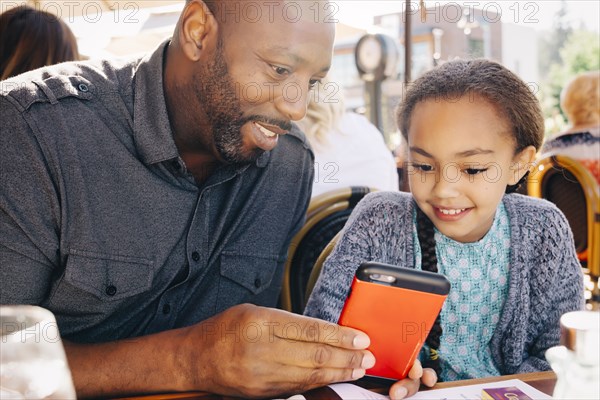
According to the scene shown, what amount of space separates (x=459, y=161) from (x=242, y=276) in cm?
70

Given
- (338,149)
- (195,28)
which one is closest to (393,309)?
(195,28)

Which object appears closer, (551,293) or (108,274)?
(108,274)

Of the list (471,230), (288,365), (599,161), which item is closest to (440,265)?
(471,230)

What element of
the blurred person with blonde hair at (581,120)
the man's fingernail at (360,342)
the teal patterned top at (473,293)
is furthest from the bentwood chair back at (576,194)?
the man's fingernail at (360,342)

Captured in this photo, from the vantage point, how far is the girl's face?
147cm

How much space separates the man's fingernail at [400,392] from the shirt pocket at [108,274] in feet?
2.44

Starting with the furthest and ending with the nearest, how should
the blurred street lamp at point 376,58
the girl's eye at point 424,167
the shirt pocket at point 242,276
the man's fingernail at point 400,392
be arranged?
the blurred street lamp at point 376,58 < the shirt pocket at point 242,276 < the girl's eye at point 424,167 < the man's fingernail at point 400,392

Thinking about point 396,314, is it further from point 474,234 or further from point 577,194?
point 577,194

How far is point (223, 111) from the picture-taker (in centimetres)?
155

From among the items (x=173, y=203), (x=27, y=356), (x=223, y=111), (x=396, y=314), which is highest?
Result: (x=223, y=111)

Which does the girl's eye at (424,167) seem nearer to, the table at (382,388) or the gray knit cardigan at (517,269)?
the gray knit cardigan at (517,269)

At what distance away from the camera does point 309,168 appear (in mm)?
1818

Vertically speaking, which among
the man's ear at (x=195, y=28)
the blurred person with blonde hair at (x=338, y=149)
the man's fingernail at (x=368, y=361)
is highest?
the man's ear at (x=195, y=28)

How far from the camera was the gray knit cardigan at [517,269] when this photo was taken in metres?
1.46
